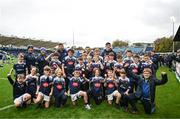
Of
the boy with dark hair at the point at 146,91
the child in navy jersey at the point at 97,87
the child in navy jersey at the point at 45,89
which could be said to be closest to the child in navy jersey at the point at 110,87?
the child in navy jersey at the point at 97,87

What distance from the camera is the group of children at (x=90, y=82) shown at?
778 cm

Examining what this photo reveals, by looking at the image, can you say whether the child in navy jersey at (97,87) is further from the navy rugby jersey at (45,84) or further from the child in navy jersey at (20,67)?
the child in navy jersey at (20,67)

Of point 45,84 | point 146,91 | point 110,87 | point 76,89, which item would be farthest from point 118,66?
point 45,84

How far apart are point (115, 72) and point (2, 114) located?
145 inches

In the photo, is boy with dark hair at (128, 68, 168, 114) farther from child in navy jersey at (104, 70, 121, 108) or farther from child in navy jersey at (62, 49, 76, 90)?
child in navy jersey at (62, 49, 76, 90)

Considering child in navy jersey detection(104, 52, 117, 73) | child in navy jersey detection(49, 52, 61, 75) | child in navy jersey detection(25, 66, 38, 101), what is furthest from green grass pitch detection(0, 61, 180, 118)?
child in navy jersey detection(49, 52, 61, 75)

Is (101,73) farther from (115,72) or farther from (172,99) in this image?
(172,99)

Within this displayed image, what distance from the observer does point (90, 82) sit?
9023 mm

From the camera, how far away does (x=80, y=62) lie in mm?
9570

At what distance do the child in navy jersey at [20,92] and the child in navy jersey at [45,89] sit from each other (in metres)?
0.34

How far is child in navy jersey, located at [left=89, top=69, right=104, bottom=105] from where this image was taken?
8742mm

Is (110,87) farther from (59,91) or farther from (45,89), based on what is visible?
(45,89)

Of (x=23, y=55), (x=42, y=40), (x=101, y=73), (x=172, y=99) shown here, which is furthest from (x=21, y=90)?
(x=42, y=40)

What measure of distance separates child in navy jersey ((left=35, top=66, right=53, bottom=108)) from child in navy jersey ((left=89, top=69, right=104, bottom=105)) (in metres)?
1.29
